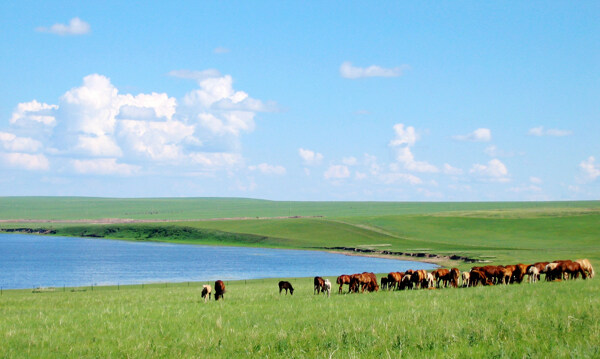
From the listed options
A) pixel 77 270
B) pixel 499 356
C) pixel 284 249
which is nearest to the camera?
pixel 499 356

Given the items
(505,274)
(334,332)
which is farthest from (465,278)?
(334,332)

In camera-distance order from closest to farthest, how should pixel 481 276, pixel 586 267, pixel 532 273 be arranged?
pixel 481 276 < pixel 532 273 < pixel 586 267

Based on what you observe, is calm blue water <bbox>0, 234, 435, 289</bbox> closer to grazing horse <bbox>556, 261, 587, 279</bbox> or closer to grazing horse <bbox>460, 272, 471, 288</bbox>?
grazing horse <bbox>460, 272, 471, 288</bbox>

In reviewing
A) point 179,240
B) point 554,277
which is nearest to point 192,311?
point 554,277

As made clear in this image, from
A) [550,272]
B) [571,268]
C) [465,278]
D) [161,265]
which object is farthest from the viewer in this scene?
[161,265]

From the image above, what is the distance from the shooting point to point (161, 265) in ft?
310

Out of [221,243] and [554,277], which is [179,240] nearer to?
[221,243]

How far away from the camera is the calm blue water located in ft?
247

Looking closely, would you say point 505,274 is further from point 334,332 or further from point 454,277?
point 334,332

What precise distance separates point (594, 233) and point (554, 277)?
99426 mm

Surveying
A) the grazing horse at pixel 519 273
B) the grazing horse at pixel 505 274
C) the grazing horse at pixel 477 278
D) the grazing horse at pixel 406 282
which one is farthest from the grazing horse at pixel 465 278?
the grazing horse at pixel 406 282

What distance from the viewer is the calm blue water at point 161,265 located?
247ft

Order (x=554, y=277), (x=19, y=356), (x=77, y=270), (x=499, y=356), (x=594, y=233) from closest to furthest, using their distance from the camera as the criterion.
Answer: (x=499, y=356) < (x=19, y=356) < (x=554, y=277) < (x=77, y=270) < (x=594, y=233)

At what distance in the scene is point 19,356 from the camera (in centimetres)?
1391
